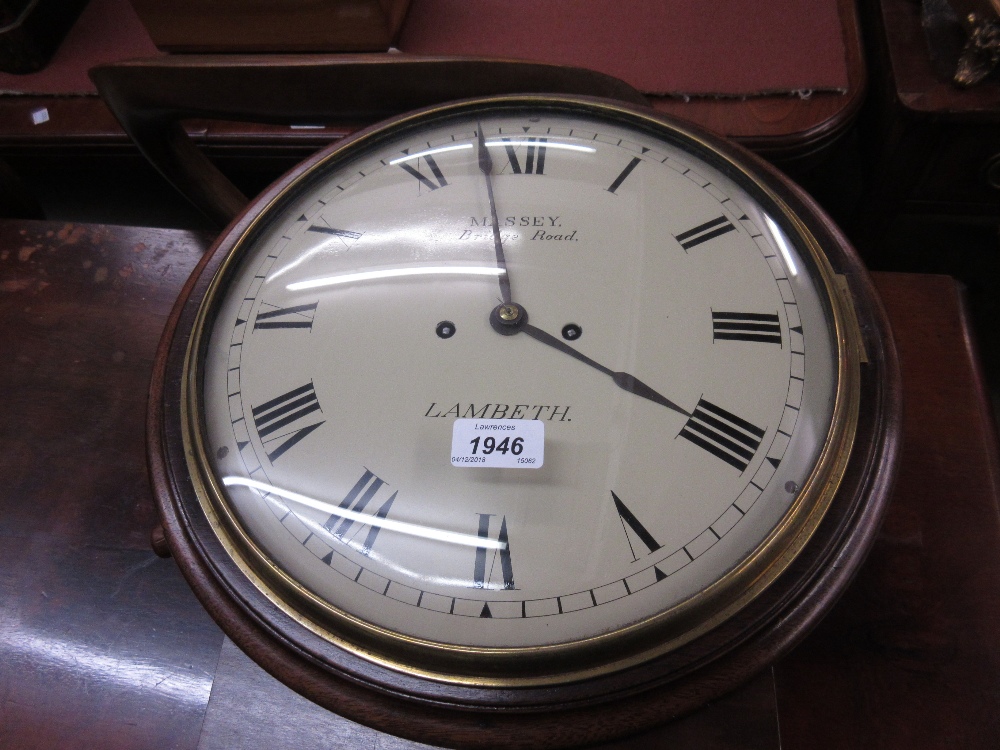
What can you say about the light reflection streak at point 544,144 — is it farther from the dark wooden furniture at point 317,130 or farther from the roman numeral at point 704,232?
the dark wooden furniture at point 317,130

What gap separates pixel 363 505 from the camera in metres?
0.62

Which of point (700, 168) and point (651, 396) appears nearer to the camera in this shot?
point (651, 396)

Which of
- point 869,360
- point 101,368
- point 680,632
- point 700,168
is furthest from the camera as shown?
point 101,368

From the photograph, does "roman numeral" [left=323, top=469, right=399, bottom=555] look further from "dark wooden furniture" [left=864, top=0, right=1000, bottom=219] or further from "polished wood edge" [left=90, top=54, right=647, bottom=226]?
"dark wooden furniture" [left=864, top=0, right=1000, bottom=219]

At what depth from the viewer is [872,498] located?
2.00 ft

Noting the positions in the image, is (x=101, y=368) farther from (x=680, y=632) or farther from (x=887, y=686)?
(x=887, y=686)

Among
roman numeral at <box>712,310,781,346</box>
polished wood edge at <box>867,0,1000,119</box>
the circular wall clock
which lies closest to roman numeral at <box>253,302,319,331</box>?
the circular wall clock

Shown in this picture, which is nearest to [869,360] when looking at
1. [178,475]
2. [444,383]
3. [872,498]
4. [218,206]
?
[872,498]

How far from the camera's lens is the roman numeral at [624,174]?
767 mm

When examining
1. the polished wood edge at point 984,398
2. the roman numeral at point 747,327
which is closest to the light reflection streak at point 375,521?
the roman numeral at point 747,327

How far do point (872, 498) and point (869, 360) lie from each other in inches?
4.7

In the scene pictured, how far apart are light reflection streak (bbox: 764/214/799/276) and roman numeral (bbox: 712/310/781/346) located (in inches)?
2.1

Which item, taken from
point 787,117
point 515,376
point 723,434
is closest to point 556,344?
point 515,376

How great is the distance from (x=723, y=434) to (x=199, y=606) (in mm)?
542
